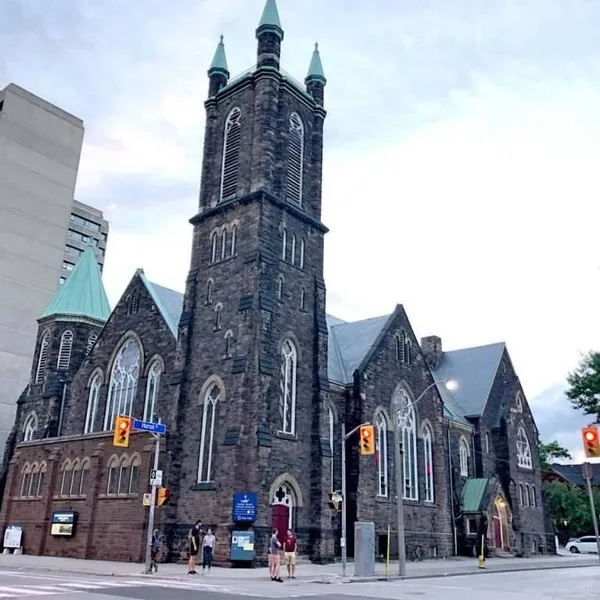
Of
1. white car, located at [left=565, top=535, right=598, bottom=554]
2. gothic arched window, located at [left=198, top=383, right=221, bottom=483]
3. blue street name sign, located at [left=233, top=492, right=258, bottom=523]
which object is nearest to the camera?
blue street name sign, located at [left=233, top=492, right=258, bottom=523]

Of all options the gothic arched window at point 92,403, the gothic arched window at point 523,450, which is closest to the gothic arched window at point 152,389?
the gothic arched window at point 92,403

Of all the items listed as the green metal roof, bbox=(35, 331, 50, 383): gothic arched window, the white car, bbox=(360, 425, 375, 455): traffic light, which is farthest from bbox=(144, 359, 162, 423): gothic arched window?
the white car

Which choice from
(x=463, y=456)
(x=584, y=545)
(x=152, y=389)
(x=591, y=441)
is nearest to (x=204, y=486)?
(x=152, y=389)

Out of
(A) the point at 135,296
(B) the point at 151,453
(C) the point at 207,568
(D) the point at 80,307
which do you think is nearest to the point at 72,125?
(D) the point at 80,307

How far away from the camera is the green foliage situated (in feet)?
217

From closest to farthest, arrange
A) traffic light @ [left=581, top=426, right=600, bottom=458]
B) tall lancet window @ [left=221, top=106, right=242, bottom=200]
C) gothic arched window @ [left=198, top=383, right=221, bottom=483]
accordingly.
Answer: traffic light @ [left=581, top=426, right=600, bottom=458] → gothic arched window @ [left=198, top=383, right=221, bottom=483] → tall lancet window @ [left=221, top=106, right=242, bottom=200]

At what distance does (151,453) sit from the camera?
101 feet

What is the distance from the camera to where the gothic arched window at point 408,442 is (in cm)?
4050

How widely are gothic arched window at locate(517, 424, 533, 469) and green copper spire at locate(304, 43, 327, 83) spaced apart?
104ft

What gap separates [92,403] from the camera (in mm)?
40594

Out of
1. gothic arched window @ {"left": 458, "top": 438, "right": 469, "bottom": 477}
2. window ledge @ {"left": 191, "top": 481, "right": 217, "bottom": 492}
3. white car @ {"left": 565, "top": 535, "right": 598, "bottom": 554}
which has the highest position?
gothic arched window @ {"left": 458, "top": 438, "right": 469, "bottom": 477}

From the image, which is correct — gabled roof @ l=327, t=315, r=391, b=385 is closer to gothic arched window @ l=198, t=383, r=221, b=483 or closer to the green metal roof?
gothic arched window @ l=198, t=383, r=221, b=483

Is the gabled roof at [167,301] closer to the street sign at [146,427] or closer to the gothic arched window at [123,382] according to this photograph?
the gothic arched window at [123,382]

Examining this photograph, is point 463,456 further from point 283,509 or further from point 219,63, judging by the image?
point 219,63
